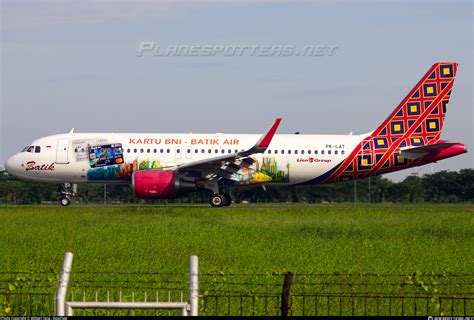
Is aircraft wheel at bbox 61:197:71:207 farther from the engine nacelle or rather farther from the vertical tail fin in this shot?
the vertical tail fin

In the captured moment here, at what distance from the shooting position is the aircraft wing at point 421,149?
42344 mm

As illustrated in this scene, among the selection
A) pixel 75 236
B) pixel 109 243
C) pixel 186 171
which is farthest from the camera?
pixel 186 171

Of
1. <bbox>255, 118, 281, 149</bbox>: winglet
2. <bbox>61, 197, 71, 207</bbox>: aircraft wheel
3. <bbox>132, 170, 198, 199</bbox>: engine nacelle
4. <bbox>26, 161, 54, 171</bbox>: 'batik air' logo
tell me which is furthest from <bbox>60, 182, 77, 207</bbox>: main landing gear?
<bbox>255, 118, 281, 149</bbox>: winglet

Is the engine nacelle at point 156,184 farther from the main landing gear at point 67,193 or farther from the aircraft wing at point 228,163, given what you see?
the main landing gear at point 67,193

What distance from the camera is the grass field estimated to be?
65.8 ft

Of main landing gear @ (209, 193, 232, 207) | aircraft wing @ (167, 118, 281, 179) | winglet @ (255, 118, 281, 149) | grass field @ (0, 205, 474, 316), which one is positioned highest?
winglet @ (255, 118, 281, 149)

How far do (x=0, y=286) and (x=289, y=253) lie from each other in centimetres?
821

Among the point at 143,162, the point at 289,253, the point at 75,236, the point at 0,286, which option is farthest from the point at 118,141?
the point at 0,286

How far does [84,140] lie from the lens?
42594 millimetres

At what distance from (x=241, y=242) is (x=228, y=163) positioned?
1688 centimetres

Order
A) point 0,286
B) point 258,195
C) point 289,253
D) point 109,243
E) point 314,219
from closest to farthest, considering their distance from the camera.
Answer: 1. point 0,286
2. point 289,253
3. point 109,243
4. point 314,219
5. point 258,195

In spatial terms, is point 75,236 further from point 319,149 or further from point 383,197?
point 383,197

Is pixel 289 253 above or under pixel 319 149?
under

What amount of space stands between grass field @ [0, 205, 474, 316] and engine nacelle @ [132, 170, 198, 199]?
294 centimetres
